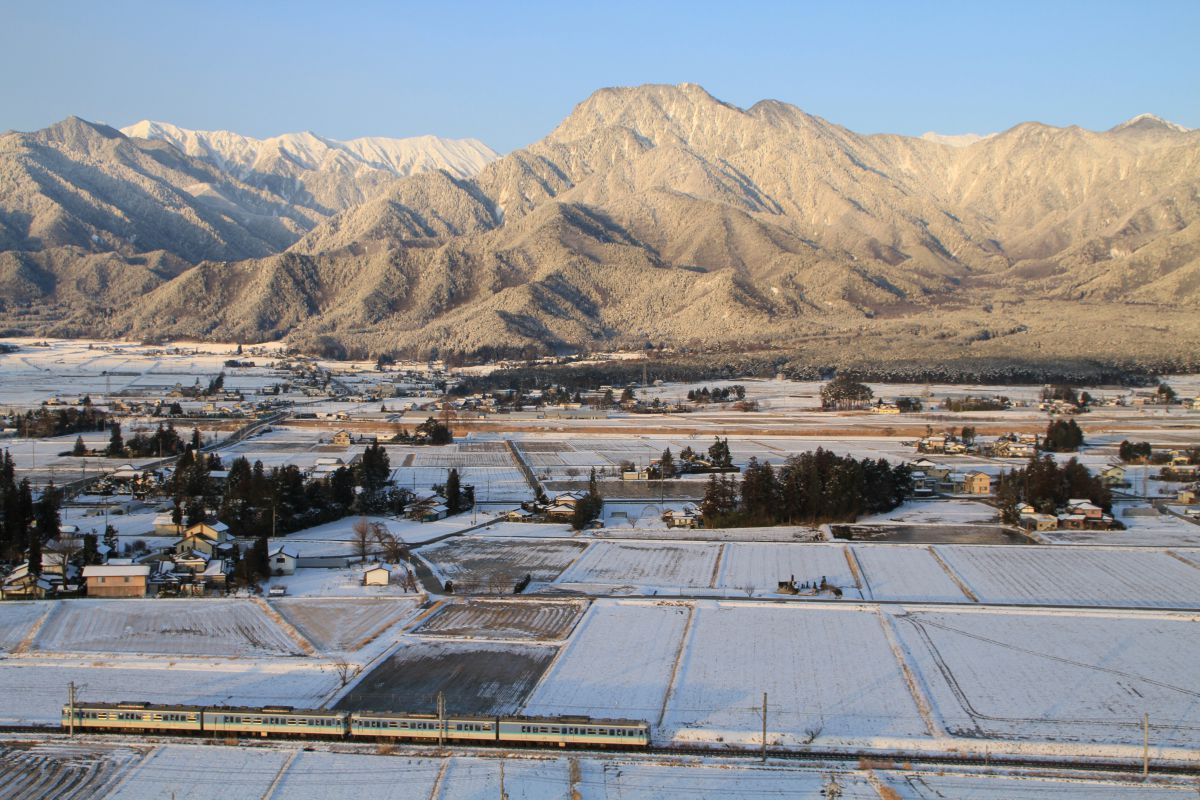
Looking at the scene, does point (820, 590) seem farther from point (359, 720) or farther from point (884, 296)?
point (884, 296)

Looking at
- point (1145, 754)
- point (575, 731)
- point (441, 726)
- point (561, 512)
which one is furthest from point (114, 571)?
point (1145, 754)

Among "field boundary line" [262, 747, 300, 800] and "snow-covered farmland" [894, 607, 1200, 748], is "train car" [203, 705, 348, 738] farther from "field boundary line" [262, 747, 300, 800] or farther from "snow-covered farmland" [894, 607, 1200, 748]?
"snow-covered farmland" [894, 607, 1200, 748]

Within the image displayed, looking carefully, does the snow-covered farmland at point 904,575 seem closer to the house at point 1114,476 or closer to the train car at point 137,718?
the train car at point 137,718

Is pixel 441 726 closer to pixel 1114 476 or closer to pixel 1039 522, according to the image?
pixel 1039 522

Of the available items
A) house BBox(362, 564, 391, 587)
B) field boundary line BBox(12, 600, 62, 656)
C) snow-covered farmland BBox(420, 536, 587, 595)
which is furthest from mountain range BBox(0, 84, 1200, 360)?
field boundary line BBox(12, 600, 62, 656)

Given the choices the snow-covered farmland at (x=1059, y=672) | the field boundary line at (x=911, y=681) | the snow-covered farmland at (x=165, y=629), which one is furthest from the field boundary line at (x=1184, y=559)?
the snow-covered farmland at (x=165, y=629)
